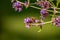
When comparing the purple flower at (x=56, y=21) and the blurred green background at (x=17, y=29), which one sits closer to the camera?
the purple flower at (x=56, y=21)

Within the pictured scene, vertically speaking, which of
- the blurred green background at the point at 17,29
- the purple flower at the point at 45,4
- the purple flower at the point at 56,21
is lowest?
the blurred green background at the point at 17,29

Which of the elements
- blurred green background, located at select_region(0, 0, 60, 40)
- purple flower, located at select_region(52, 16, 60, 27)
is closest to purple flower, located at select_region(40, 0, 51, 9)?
purple flower, located at select_region(52, 16, 60, 27)

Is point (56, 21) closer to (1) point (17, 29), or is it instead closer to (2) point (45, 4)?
(2) point (45, 4)

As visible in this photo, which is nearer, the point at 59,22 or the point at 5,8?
the point at 59,22

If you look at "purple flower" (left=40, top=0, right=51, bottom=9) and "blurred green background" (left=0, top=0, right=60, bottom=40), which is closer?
"purple flower" (left=40, top=0, right=51, bottom=9)

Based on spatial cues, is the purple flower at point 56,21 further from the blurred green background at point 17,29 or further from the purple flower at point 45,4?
the blurred green background at point 17,29

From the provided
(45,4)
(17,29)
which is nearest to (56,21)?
(45,4)

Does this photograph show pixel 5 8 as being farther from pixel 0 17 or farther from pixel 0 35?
pixel 0 35

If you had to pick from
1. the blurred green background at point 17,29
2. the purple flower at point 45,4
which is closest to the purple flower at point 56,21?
the purple flower at point 45,4

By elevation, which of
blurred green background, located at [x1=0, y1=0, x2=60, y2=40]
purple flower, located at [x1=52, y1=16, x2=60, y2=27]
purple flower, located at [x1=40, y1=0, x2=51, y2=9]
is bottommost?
blurred green background, located at [x1=0, y1=0, x2=60, y2=40]

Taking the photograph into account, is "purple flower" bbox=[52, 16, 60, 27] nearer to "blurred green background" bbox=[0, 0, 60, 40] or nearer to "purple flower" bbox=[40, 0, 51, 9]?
"purple flower" bbox=[40, 0, 51, 9]

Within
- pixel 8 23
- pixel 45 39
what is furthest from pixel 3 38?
pixel 45 39
